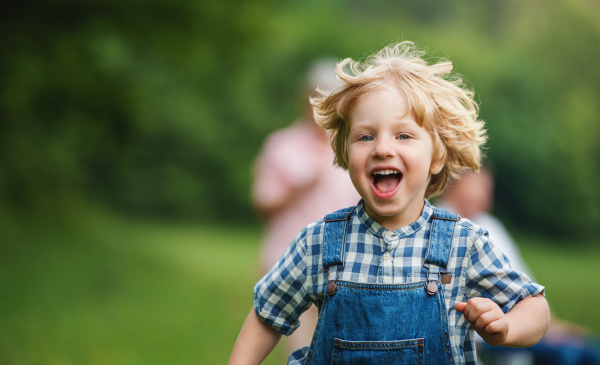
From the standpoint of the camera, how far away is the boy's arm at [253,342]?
1604 millimetres

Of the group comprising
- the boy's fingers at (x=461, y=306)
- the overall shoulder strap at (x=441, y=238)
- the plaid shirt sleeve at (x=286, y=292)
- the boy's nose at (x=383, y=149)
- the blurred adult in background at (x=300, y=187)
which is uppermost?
the blurred adult in background at (x=300, y=187)

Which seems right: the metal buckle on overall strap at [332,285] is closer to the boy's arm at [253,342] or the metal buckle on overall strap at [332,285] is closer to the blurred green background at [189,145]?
the boy's arm at [253,342]

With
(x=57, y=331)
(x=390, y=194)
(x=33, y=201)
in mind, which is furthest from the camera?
(x=33, y=201)

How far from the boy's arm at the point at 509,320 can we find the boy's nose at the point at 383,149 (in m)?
0.37

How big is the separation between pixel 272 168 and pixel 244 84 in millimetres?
15675

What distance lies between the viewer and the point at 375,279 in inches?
58.7

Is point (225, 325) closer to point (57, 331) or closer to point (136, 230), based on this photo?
point (57, 331)

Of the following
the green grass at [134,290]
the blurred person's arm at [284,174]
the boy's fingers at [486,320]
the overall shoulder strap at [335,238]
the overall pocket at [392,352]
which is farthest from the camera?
the green grass at [134,290]

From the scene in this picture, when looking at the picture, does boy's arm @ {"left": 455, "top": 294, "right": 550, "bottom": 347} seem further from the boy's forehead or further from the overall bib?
the boy's forehead

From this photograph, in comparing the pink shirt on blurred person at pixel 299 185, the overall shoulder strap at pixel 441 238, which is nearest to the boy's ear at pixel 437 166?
the overall shoulder strap at pixel 441 238

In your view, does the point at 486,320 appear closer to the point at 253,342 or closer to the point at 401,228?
the point at 401,228

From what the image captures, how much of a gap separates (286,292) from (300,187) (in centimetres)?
202

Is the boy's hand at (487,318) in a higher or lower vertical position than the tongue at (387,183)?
lower

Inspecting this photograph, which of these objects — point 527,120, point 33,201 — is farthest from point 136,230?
point 527,120
